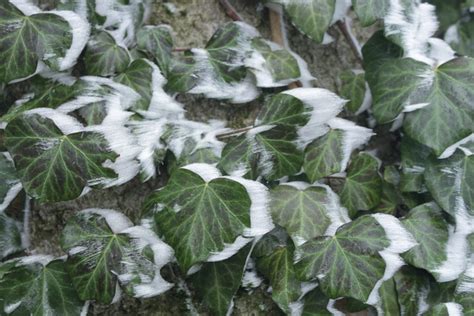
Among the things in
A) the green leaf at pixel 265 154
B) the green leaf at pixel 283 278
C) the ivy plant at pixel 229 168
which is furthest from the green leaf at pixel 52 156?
the green leaf at pixel 283 278

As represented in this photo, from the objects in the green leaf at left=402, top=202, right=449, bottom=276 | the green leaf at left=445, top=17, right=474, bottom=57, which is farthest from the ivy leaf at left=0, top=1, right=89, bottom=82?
the green leaf at left=445, top=17, right=474, bottom=57

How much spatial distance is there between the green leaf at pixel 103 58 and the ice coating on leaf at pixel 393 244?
53cm

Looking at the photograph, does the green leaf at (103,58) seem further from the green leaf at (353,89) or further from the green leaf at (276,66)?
the green leaf at (353,89)

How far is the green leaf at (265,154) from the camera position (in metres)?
1.14

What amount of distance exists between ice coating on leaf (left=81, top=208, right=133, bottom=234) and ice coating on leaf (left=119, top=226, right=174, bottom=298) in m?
0.02

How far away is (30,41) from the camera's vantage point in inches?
43.8

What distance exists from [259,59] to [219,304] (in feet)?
1.53

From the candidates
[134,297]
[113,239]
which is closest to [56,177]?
[113,239]

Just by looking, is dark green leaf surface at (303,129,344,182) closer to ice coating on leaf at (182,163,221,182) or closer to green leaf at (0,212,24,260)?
ice coating on leaf at (182,163,221,182)

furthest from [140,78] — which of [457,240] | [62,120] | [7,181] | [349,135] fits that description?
[457,240]

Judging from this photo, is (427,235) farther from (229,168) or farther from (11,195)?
(11,195)

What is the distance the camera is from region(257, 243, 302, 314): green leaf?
112 cm

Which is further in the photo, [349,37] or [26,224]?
[349,37]

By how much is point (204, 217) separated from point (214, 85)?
0.30m
